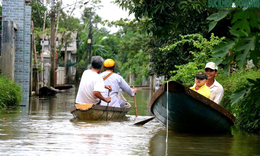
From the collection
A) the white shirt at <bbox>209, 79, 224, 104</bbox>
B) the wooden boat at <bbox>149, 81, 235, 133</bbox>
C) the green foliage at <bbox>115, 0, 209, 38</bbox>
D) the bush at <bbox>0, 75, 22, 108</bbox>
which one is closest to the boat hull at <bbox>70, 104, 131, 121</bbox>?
the wooden boat at <bbox>149, 81, 235, 133</bbox>

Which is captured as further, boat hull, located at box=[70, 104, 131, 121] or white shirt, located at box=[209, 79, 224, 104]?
boat hull, located at box=[70, 104, 131, 121]

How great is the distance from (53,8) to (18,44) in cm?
1211

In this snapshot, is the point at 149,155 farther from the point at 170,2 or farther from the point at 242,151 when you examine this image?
the point at 170,2

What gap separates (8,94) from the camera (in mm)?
14383

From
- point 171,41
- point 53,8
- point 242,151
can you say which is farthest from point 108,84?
point 53,8

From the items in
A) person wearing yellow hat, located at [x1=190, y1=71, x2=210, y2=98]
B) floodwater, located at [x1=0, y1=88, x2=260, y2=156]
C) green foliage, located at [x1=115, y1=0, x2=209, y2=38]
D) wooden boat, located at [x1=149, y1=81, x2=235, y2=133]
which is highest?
green foliage, located at [x1=115, y1=0, x2=209, y2=38]

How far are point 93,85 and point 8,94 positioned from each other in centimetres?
549

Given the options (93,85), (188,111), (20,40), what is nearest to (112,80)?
(93,85)

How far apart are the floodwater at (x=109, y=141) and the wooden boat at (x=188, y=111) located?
7.6 inches

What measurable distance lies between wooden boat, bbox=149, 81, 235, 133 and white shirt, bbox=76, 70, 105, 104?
1496 millimetres

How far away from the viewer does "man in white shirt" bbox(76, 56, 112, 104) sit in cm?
979

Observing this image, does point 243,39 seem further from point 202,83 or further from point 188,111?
point 202,83

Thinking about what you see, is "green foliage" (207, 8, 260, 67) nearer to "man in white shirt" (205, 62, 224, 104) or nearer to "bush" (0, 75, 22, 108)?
"man in white shirt" (205, 62, 224, 104)

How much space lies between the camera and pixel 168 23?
8.50 m
